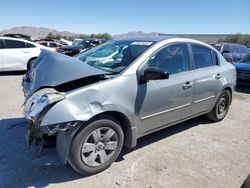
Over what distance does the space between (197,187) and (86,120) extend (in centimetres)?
154

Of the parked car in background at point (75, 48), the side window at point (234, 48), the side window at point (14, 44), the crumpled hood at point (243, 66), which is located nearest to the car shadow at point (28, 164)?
the crumpled hood at point (243, 66)

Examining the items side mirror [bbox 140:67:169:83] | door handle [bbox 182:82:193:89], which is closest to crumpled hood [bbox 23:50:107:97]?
side mirror [bbox 140:67:169:83]

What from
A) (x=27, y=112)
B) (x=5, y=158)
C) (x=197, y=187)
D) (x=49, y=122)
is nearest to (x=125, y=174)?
(x=197, y=187)

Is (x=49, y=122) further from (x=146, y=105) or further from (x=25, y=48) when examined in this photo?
(x=25, y=48)

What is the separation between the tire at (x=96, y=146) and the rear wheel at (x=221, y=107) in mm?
2542

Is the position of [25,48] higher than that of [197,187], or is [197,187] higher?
[25,48]

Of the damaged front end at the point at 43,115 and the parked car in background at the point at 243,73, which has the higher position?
the damaged front end at the point at 43,115

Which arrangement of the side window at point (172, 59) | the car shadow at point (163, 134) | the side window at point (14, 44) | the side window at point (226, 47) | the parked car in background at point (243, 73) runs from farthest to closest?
the side window at point (226, 47), the side window at point (14, 44), the parked car in background at point (243, 73), the car shadow at point (163, 134), the side window at point (172, 59)

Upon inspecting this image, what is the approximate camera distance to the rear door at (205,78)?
4.42 m

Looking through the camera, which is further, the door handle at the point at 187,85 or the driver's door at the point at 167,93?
the door handle at the point at 187,85

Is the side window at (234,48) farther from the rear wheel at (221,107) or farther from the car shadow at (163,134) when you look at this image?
the car shadow at (163,134)

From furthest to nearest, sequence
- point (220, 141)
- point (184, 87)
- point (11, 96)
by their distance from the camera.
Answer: point (11, 96)
point (220, 141)
point (184, 87)

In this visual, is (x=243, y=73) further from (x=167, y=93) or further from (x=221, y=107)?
(x=167, y=93)

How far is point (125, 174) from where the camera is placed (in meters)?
3.27
